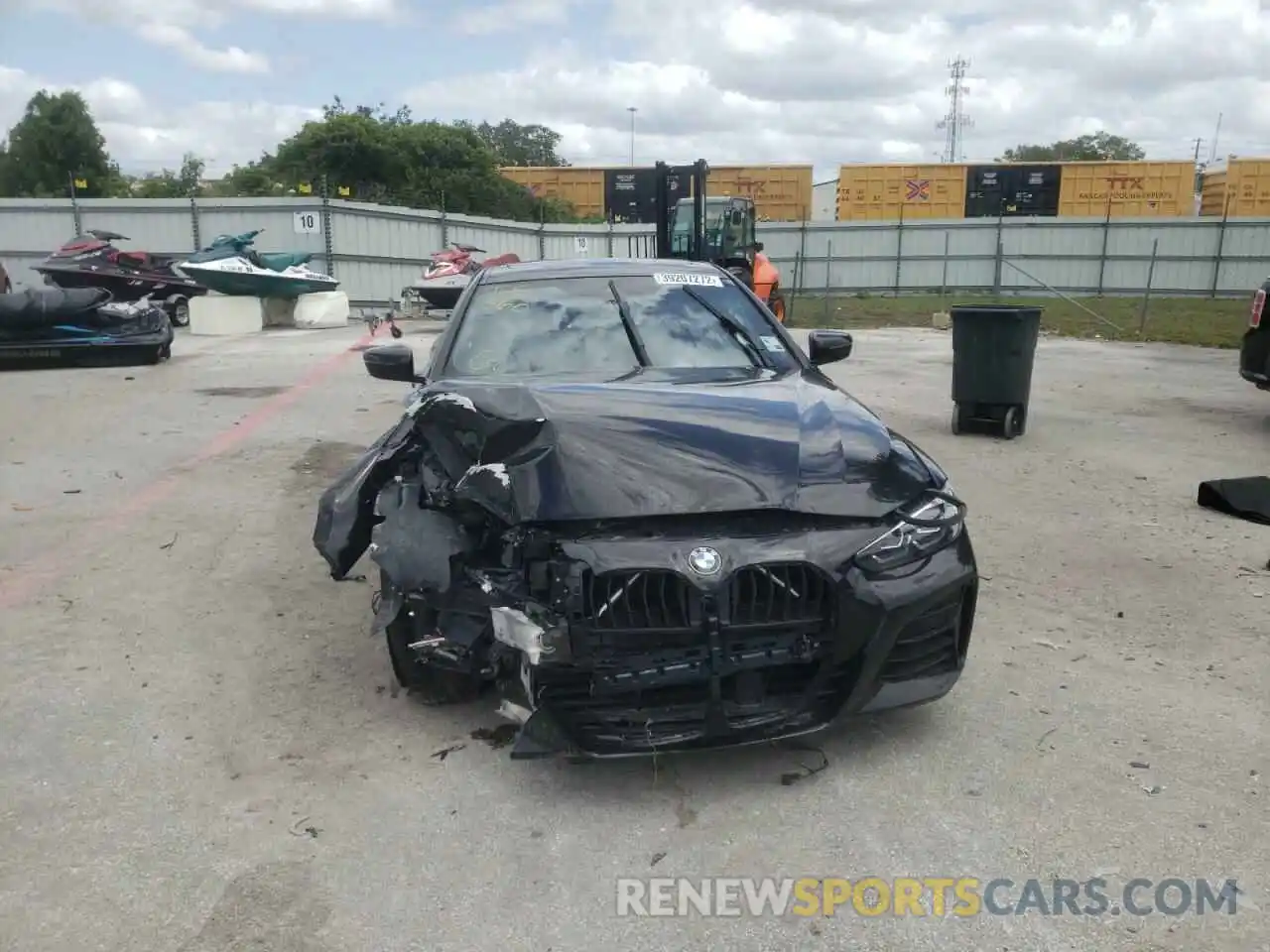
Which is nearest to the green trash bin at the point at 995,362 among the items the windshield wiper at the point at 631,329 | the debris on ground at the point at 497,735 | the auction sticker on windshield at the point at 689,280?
the auction sticker on windshield at the point at 689,280

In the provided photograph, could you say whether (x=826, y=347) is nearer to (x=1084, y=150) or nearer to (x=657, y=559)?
(x=657, y=559)

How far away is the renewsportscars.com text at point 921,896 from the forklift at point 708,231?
14.0 meters

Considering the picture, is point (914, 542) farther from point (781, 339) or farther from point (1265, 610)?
point (1265, 610)

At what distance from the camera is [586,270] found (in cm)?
542

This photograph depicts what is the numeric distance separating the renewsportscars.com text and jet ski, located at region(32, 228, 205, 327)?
16606mm

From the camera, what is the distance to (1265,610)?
4.86 metres

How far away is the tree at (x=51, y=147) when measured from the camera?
4812 cm

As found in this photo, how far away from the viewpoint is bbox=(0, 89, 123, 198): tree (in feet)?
158

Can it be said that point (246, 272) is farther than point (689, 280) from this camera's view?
Yes

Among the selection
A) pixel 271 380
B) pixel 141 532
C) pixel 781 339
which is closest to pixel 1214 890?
pixel 781 339

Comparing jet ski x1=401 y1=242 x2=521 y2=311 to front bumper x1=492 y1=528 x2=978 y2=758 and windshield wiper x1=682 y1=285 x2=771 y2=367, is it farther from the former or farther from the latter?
front bumper x1=492 y1=528 x2=978 y2=758

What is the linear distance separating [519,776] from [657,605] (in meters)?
0.82

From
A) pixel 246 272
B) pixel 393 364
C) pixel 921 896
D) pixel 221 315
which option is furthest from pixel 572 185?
pixel 921 896

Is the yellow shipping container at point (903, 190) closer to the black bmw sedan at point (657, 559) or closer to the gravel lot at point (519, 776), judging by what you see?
the gravel lot at point (519, 776)
